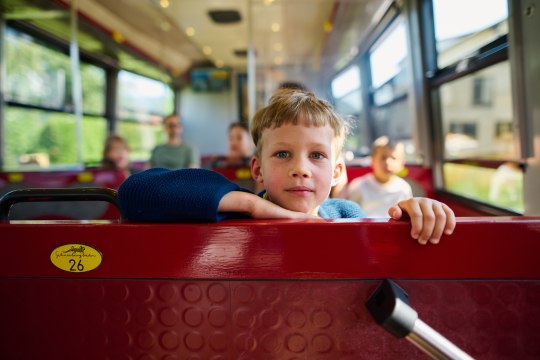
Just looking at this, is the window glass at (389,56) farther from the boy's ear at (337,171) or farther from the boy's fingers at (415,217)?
the boy's fingers at (415,217)

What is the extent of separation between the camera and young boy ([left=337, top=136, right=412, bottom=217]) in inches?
102

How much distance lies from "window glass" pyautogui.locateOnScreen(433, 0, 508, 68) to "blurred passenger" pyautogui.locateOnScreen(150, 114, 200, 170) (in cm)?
259

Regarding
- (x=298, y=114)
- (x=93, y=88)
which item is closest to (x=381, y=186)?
(x=298, y=114)

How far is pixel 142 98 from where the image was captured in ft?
20.1

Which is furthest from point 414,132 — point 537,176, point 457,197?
point 537,176

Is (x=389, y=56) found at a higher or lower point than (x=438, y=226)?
higher

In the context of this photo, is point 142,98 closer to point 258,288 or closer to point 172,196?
point 172,196

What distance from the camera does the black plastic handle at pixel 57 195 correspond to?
2.88ft

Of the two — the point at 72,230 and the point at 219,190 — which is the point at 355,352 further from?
the point at 72,230

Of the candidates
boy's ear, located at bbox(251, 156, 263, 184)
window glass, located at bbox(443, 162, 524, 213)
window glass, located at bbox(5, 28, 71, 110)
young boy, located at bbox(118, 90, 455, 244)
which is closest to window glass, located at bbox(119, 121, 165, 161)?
window glass, located at bbox(5, 28, 71, 110)

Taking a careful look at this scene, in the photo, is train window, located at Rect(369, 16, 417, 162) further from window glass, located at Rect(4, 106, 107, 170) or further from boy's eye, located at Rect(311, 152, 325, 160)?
window glass, located at Rect(4, 106, 107, 170)

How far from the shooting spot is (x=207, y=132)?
725cm

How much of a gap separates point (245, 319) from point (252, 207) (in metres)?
0.23

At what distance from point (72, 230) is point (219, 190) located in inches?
11.7
